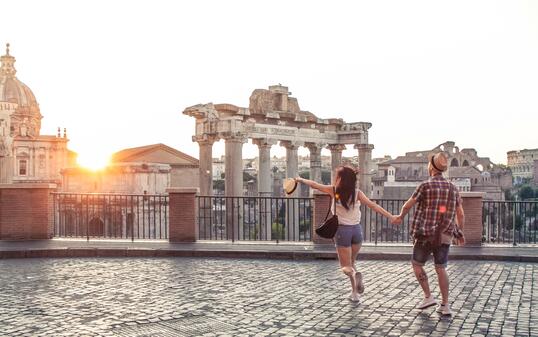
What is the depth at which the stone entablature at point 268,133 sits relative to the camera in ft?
87.8

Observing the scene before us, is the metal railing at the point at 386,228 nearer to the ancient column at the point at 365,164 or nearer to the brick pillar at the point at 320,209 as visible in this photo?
the brick pillar at the point at 320,209

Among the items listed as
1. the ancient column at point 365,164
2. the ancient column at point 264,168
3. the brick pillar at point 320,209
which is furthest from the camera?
the ancient column at point 365,164

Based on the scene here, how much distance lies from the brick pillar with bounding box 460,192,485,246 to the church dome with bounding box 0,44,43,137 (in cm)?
7289

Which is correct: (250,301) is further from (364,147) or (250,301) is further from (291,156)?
(364,147)

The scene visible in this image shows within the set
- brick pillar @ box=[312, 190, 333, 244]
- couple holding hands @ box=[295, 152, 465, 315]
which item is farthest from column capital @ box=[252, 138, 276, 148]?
couple holding hands @ box=[295, 152, 465, 315]

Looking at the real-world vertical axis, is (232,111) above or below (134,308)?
above

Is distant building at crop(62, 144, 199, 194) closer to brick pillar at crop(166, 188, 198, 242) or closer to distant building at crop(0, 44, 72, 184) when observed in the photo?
distant building at crop(0, 44, 72, 184)

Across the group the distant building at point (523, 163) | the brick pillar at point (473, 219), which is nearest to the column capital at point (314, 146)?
the brick pillar at point (473, 219)

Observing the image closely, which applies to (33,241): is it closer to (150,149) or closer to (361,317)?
(361,317)

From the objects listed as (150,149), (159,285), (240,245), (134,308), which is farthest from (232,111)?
(150,149)

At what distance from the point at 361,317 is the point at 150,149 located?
209ft

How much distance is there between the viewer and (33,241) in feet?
51.1

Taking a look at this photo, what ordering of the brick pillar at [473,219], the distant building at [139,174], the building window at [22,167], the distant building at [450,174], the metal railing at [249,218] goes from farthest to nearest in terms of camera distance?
the distant building at [450,174] → the building window at [22,167] → the distant building at [139,174] → the metal railing at [249,218] → the brick pillar at [473,219]

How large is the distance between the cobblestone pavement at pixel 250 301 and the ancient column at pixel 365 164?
22964 mm
